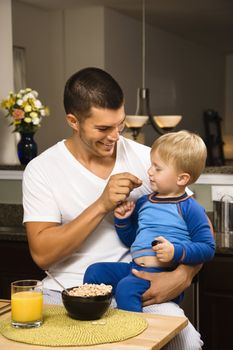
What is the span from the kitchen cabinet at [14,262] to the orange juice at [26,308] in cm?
151

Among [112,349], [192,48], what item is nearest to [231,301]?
[112,349]

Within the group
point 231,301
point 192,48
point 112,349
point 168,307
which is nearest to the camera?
point 112,349

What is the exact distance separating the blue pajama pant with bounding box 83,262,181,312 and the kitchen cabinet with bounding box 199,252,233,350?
69 centimetres

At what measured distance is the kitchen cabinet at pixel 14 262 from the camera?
3172mm

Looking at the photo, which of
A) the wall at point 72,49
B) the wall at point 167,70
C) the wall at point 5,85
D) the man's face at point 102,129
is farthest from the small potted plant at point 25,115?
the wall at point 167,70

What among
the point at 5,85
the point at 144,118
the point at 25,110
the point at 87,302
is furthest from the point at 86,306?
the point at 144,118

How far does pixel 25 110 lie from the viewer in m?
3.75

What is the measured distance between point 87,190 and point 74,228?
198 mm

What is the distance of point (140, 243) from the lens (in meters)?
2.12

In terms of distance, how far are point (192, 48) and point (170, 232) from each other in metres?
9.28

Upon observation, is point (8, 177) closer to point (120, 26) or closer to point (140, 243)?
point (140, 243)

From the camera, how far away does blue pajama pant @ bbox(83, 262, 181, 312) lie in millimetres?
1994

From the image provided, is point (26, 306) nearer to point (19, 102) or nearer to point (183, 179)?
point (183, 179)

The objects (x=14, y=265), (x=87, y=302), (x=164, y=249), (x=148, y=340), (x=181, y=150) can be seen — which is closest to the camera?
(x=148, y=340)
